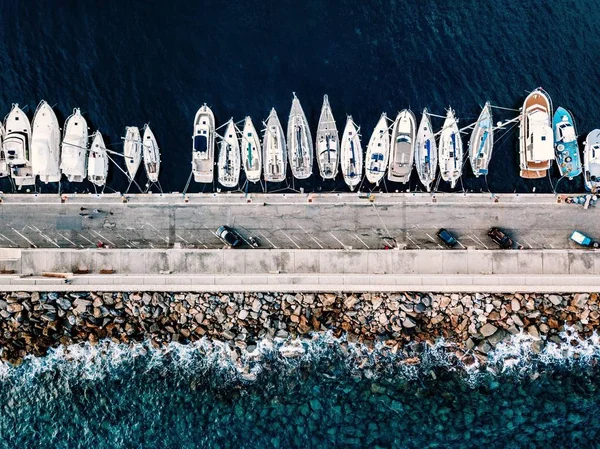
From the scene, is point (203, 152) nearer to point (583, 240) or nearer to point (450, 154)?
point (450, 154)

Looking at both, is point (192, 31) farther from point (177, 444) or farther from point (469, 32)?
point (177, 444)

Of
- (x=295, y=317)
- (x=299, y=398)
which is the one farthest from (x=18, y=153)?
(x=299, y=398)

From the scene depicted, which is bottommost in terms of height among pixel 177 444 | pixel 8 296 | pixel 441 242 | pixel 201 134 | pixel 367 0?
pixel 177 444

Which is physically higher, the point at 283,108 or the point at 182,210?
the point at 283,108

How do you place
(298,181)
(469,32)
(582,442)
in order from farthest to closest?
1. (469,32)
2. (298,181)
3. (582,442)

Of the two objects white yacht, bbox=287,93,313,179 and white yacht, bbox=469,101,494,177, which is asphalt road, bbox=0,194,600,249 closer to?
white yacht, bbox=287,93,313,179

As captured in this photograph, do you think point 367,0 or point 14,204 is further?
point 367,0

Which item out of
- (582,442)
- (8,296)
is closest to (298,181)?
(8,296)
